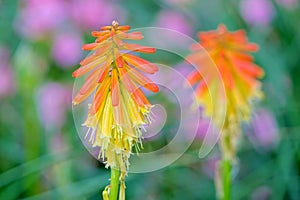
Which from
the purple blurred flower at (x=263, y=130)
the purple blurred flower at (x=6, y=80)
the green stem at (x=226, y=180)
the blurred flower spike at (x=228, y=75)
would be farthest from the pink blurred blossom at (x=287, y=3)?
the green stem at (x=226, y=180)

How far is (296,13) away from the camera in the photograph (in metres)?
3.22

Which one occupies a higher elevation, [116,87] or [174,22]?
[174,22]

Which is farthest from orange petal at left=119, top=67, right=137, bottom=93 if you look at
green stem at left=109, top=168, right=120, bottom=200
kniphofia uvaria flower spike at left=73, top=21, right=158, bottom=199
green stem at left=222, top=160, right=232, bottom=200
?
green stem at left=222, top=160, right=232, bottom=200

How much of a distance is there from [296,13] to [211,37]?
1817mm

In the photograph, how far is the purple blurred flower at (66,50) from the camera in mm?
2953

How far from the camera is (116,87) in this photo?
3.22 feet

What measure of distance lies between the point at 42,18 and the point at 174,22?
60 centimetres

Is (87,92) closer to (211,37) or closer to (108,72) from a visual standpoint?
(108,72)

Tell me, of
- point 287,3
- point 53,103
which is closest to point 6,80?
point 53,103

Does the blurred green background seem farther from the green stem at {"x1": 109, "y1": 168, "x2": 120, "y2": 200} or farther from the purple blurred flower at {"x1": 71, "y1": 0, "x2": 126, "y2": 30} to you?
the green stem at {"x1": 109, "y1": 168, "x2": 120, "y2": 200}

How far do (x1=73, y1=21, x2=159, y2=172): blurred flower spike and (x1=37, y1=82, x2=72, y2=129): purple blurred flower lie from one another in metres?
1.62

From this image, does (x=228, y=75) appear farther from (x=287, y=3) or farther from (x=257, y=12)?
(x=287, y=3)

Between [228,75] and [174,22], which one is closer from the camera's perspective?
[228,75]

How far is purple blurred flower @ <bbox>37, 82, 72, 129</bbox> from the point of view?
2637 millimetres
